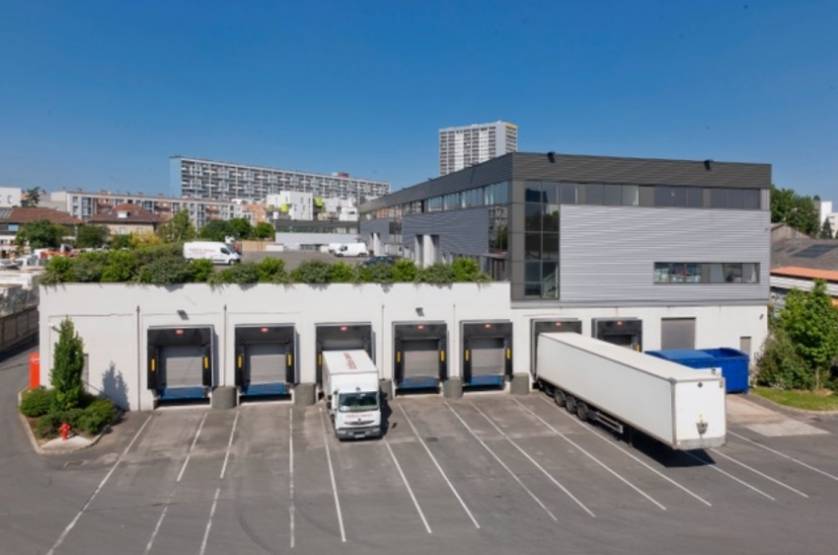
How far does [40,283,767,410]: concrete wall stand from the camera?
24.9 meters

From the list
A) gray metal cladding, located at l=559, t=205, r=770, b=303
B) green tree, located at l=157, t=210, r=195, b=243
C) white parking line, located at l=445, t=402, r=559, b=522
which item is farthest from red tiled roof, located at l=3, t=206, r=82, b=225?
white parking line, located at l=445, t=402, r=559, b=522

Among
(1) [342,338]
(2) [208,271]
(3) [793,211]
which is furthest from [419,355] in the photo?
(3) [793,211]

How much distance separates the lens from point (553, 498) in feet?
54.3

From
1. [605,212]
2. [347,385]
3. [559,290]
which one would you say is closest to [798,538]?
[347,385]

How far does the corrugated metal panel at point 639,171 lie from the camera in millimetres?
29531

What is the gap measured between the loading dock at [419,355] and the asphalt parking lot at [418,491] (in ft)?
10.3

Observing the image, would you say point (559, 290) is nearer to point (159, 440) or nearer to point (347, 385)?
point (347, 385)

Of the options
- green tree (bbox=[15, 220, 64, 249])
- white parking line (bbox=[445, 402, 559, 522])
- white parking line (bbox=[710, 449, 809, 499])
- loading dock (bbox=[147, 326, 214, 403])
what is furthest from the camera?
green tree (bbox=[15, 220, 64, 249])

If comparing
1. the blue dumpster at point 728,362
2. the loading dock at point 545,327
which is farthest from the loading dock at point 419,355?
the blue dumpster at point 728,362

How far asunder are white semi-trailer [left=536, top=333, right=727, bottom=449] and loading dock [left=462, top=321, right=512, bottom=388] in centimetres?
210

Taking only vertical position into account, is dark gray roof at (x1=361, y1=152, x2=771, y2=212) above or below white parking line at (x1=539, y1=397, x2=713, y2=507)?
above

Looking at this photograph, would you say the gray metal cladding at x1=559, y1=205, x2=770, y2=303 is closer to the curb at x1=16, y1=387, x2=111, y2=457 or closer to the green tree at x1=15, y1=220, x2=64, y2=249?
the curb at x1=16, y1=387, x2=111, y2=457

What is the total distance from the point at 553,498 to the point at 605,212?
1725 cm

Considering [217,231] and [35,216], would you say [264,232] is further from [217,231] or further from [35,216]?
[35,216]
